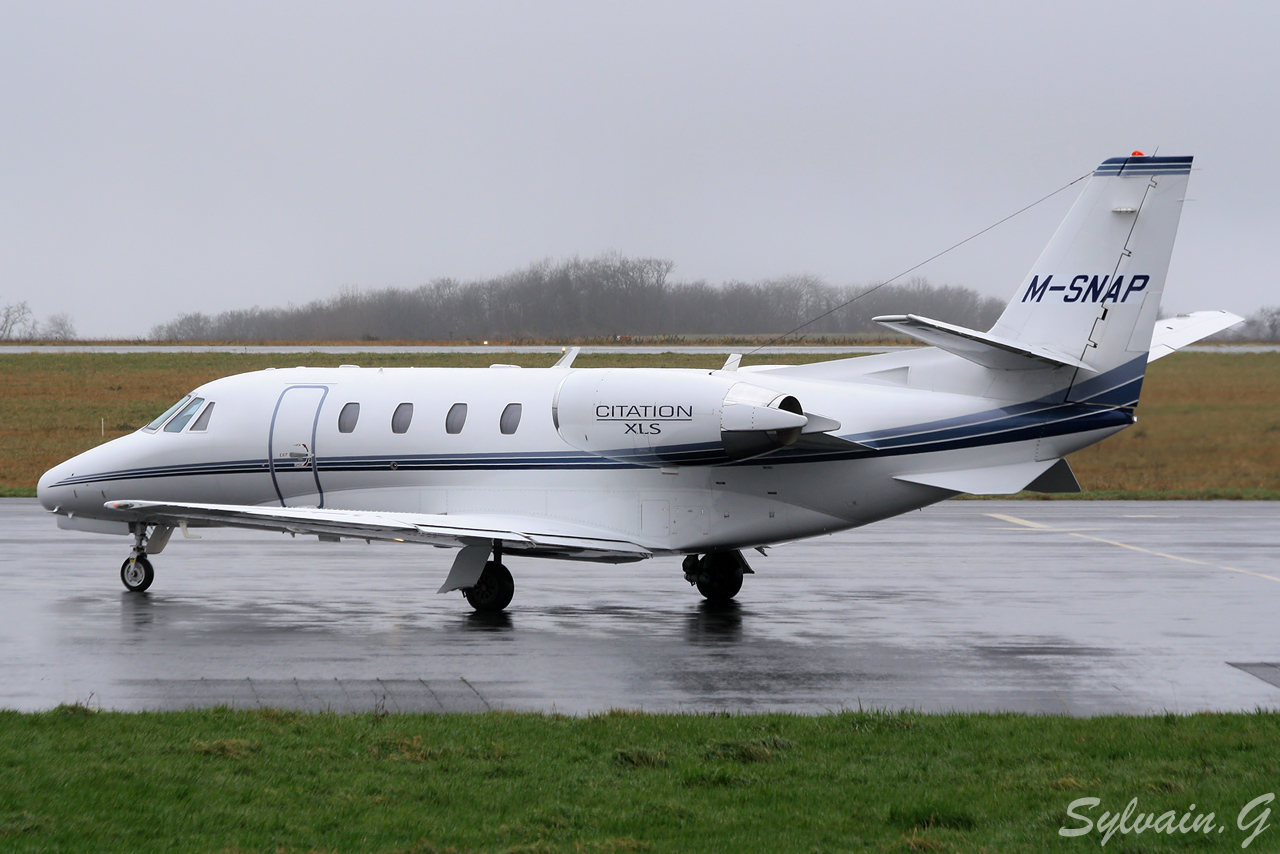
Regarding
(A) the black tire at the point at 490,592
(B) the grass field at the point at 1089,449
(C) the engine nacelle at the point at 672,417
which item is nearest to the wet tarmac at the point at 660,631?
(A) the black tire at the point at 490,592

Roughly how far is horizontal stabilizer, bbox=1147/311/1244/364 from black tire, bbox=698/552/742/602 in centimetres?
588

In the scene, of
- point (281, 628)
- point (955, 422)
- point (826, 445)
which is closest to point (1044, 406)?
point (955, 422)

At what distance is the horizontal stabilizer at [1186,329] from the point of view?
1617 centimetres

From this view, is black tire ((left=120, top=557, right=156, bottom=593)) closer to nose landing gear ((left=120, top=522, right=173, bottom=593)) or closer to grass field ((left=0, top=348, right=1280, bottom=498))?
nose landing gear ((left=120, top=522, right=173, bottom=593))

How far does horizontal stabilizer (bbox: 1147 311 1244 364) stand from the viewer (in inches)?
637

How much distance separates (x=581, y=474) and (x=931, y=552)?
8.82 metres

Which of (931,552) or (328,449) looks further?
(931,552)

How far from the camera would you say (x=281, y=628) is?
14.7m

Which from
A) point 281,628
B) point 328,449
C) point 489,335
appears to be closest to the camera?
point 281,628

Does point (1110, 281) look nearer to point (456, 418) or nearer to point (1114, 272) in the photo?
point (1114, 272)

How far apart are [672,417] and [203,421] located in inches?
282

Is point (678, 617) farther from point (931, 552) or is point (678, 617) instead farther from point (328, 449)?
point (931, 552)

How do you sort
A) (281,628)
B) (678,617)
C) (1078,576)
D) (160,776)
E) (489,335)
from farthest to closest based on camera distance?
(489,335)
(1078,576)
(678,617)
(281,628)
(160,776)

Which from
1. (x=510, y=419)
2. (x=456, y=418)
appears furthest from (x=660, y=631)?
(x=456, y=418)
